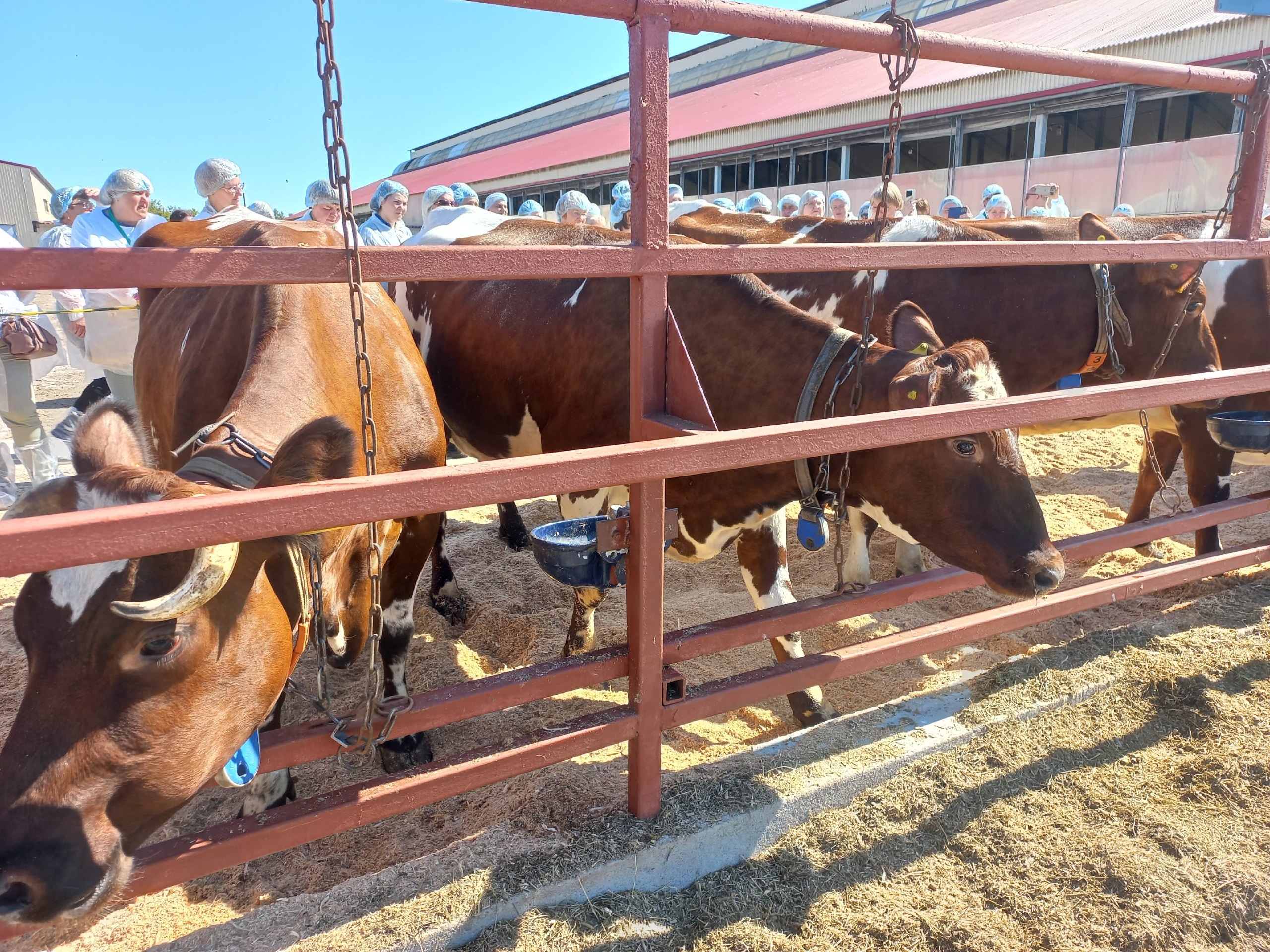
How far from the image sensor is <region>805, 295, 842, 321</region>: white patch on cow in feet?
14.1

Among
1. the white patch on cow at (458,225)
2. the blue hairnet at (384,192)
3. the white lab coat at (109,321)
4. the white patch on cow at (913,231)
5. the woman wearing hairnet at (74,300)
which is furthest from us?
the blue hairnet at (384,192)

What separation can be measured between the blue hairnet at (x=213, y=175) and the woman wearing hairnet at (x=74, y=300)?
106cm

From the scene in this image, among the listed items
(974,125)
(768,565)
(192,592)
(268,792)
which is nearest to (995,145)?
(974,125)

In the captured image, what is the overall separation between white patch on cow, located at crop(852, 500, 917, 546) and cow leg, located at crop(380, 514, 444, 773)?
157 centimetres

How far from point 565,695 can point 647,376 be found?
5.89 ft

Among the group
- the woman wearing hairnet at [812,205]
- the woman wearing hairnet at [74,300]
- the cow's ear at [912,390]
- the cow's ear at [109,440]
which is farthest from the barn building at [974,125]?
the cow's ear at [109,440]

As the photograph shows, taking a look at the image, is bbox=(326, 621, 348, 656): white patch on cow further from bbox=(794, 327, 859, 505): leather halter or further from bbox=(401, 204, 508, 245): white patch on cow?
bbox=(401, 204, 508, 245): white patch on cow

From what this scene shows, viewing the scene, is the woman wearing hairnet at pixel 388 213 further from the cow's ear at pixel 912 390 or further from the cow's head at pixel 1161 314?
the cow's ear at pixel 912 390

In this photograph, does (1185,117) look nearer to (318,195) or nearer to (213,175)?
(318,195)

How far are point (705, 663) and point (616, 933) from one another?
169 centimetres

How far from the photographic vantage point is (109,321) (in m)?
5.21

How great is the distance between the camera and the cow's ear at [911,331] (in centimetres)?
288

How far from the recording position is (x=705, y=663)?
11.5 ft

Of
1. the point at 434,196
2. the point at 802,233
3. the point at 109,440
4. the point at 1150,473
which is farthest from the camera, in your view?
the point at 434,196
